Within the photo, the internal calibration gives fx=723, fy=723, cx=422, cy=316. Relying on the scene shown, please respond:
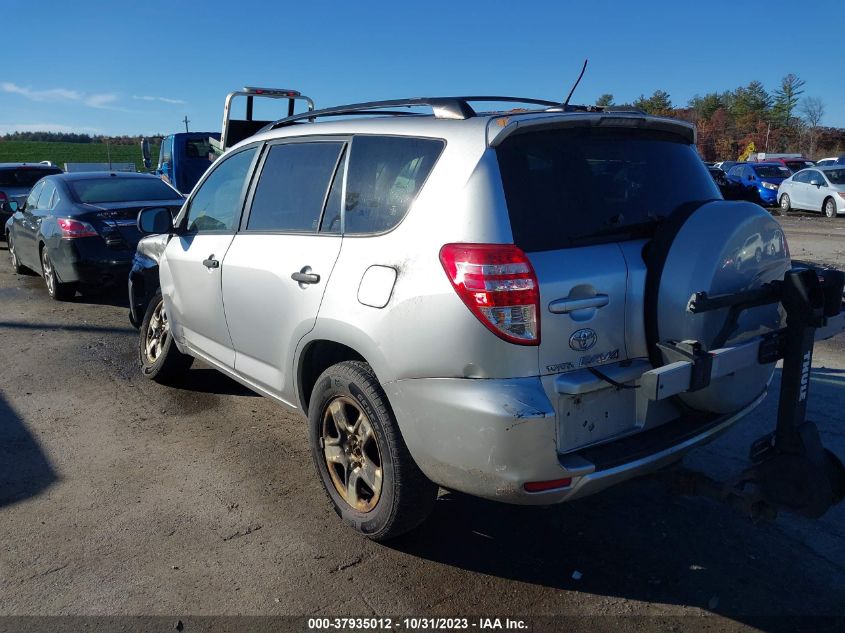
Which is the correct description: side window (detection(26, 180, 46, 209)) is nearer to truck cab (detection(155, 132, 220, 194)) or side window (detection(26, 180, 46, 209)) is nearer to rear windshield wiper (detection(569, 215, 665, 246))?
truck cab (detection(155, 132, 220, 194))

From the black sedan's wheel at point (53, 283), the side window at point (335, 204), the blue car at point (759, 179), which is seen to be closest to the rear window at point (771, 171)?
the blue car at point (759, 179)

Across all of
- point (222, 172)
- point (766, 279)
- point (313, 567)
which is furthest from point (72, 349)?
point (766, 279)

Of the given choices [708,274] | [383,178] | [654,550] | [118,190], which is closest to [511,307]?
[708,274]

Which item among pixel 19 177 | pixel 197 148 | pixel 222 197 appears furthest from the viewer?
pixel 197 148

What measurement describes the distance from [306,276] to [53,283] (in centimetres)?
708

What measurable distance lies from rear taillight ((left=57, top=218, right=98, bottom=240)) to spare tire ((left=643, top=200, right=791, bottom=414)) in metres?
7.30

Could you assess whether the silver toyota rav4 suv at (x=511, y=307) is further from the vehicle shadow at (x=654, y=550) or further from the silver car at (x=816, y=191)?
the silver car at (x=816, y=191)

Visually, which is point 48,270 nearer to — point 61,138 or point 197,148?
point 197,148

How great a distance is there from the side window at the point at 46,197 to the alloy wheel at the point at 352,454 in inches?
290

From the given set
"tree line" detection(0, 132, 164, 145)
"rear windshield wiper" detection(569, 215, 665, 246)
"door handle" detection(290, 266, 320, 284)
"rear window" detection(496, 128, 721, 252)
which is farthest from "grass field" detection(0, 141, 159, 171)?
"rear windshield wiper" detection(569, 215, 665, 246)

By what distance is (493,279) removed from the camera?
8.80 ft

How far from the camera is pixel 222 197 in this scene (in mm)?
4625

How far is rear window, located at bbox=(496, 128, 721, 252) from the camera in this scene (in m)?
2.85

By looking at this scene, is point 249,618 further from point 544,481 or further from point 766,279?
Answer: point 766,279
